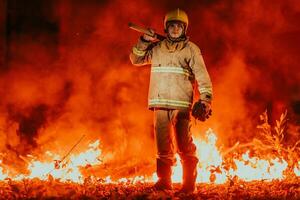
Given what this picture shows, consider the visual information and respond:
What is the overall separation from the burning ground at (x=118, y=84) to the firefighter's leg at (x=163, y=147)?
1727mm

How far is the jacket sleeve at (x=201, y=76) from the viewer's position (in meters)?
6.99

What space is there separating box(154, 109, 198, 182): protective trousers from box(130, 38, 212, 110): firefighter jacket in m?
0.12

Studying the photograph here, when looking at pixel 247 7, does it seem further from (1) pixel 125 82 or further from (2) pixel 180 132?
(2) pixel 180 132

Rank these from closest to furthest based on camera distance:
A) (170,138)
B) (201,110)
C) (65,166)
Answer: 1. (201,110)
2. (170,138)
3. (65,166)

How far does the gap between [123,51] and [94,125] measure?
1463 millimetres

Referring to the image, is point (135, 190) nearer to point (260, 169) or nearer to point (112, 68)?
point (260, 169)

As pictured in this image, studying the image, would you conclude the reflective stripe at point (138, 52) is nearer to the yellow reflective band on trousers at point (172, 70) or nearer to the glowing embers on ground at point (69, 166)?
the yellow reflective band on trousers at point (172, 70)

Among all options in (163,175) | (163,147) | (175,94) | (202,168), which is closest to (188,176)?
(163,175)

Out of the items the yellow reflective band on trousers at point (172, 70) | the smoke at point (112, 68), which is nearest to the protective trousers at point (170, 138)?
the yellow reflective band on trousers at point (172, 70)

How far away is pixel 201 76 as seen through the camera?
7035 millimetres

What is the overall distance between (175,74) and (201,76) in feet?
1.13

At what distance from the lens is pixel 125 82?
9.83 metres

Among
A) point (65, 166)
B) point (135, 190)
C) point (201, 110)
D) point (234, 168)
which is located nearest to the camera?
point (201, 110)

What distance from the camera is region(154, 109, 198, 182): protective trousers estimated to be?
23.2ft
